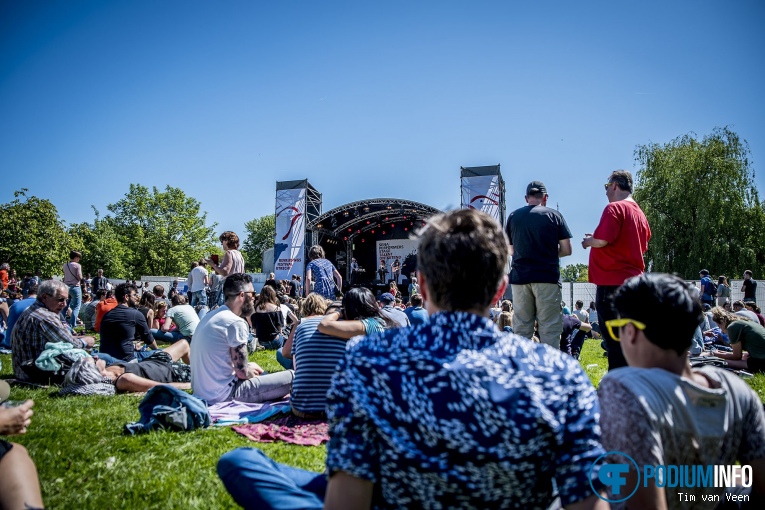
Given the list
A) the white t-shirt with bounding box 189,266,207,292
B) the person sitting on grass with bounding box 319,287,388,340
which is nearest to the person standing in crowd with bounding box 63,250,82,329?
the white t-shirt with bounding box 189,266,207,292

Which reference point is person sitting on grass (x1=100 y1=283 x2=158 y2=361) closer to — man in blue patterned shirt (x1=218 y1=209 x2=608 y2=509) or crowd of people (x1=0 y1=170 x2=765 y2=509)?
crowd of people (x1=0 y1=170 x2=765 y2=509)

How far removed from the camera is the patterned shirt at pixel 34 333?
5121 millimetres

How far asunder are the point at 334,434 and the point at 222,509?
1.69 meters

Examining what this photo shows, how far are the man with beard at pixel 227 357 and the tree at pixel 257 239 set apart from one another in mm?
69893

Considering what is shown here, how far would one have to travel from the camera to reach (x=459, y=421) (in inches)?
36.9

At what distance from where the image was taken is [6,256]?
2872 cm

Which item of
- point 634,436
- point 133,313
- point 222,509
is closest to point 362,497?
point 634,436

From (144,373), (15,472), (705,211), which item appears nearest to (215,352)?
(144,373)

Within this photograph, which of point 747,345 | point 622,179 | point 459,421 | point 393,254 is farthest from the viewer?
point 393,254

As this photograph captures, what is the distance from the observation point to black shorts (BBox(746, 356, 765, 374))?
5.74 metres

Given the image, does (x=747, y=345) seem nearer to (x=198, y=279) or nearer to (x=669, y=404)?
(x=669, y=404)

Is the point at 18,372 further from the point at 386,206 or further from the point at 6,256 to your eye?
the point at 6,256

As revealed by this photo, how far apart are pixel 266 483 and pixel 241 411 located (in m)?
2.88

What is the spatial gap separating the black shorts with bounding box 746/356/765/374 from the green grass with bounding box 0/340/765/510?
5985mm
